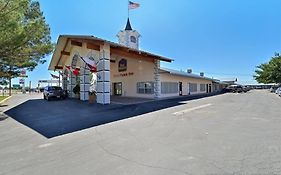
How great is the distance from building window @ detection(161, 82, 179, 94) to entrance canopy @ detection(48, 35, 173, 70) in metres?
3.72

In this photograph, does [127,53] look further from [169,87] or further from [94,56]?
[169,87]

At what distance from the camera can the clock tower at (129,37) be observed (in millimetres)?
35344

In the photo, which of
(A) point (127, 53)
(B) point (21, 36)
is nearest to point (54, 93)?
(A) point (127, 53)

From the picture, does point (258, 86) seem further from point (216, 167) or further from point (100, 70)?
point (216, 167)

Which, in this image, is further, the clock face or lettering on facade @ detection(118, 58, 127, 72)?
lettering on facade @ detection(118, 58, 127, 72)

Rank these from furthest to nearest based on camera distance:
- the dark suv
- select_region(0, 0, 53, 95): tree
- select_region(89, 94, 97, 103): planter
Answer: the dark suv
select_region(89, 94, 97, 103): planter
select_region(0, 0, 53, 95): tree

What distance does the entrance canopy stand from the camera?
1866 centimetres

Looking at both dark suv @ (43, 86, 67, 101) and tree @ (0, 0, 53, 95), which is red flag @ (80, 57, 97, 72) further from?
dark suv @ (43, 86, 67, 101)

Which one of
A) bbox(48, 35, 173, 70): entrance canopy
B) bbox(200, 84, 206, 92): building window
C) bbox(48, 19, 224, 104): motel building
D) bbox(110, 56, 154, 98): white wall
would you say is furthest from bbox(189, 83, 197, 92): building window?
bbox(48, 35, 173, 70): entrance canopy

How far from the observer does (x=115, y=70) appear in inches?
1222

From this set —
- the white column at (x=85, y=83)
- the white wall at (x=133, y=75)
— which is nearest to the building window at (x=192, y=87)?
the white wall at (x=133, y=75)

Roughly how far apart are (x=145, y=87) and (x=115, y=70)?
247 inches

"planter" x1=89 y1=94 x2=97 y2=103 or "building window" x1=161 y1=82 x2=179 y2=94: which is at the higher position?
"building window" x1=161 y1=82 x2=179 y2=94

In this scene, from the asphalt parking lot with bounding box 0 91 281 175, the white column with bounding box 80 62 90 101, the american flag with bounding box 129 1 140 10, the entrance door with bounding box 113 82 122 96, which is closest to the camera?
Result: the asphalt parking lot with bounding box 0 91 281 175
